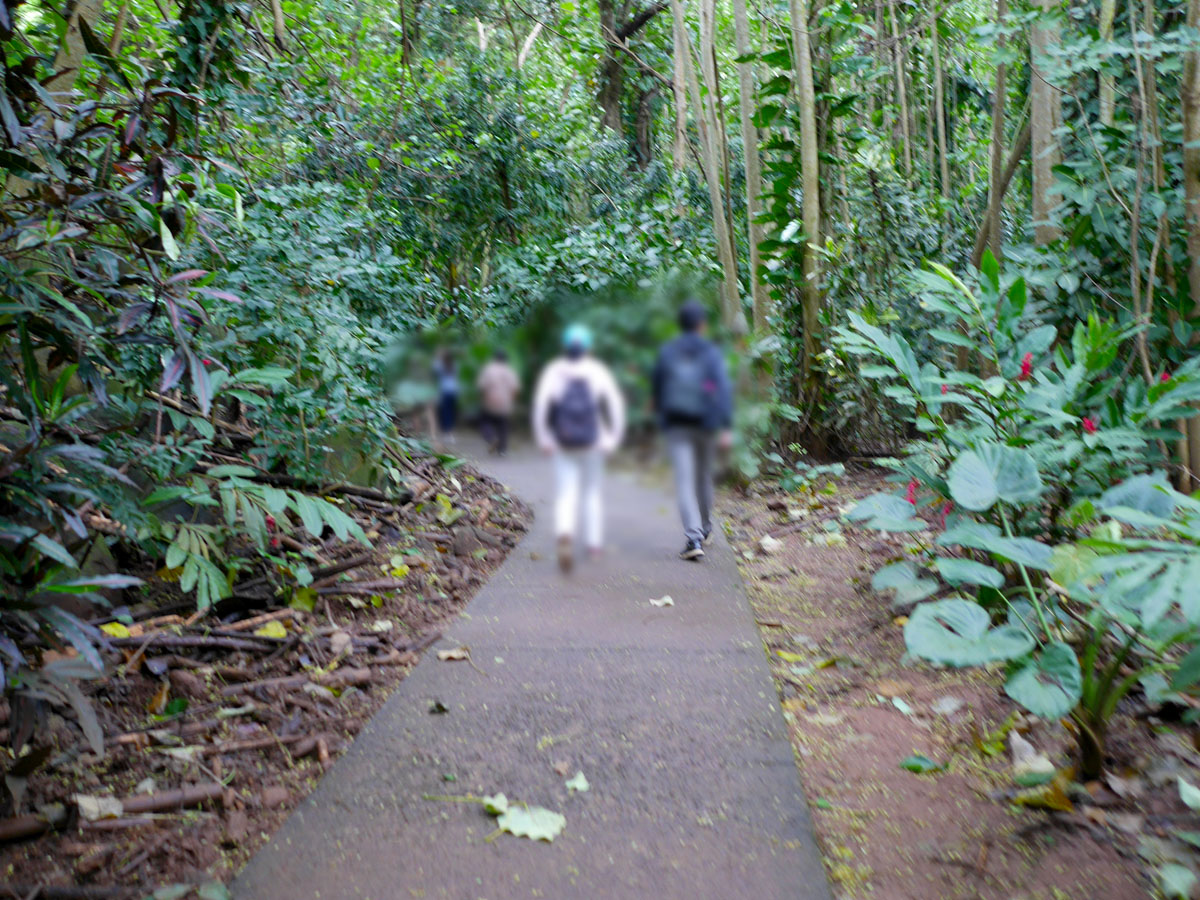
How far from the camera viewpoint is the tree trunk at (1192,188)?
3736mm

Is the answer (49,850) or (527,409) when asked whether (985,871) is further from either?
(49,850)

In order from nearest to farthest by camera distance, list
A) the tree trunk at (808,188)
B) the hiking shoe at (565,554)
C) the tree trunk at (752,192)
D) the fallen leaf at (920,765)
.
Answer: the hiking shoe at (565,554), the fallen leaf at (920,765), the tree trunk at (808,188), the tree trunk at (752,192)

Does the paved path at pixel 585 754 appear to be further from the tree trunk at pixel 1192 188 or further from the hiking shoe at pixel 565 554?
the tree trunk at pixel 1192 188

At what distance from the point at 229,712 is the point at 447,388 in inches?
97.8

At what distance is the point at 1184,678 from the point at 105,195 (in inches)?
110

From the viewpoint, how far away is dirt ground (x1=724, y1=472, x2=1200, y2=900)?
2.40 meters

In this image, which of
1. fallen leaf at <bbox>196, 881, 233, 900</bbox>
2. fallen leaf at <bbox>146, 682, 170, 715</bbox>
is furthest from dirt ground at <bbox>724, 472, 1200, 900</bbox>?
fallen leaf at <bbox>146, 682, 170, 715</bbox>

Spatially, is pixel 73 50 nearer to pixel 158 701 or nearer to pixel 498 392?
pixel 158 701

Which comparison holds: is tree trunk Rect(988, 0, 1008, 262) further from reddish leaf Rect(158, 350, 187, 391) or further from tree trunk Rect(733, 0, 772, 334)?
reddish leaf Rect(158, 350, 187, 391)

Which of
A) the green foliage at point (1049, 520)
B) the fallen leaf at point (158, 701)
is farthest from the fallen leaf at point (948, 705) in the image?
the fallen leaf at point (158, 701)

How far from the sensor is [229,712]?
3.40m

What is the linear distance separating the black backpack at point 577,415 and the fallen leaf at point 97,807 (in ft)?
7.12

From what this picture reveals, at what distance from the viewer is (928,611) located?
2.47 meters

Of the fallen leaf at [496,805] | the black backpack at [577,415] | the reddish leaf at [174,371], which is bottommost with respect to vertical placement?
the fallen leaf at [496,805]
